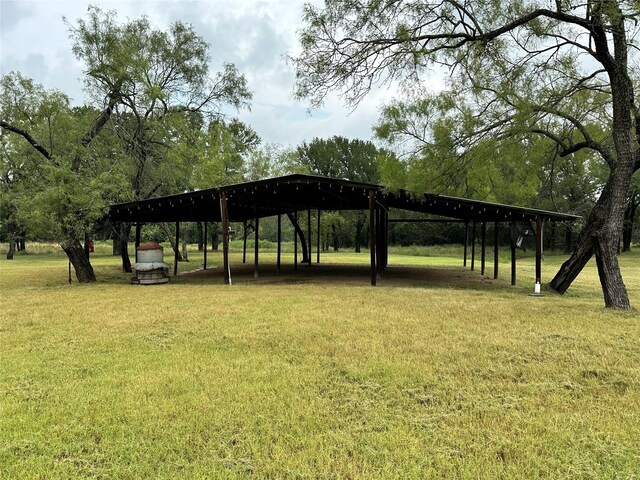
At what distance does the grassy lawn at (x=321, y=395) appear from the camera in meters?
2.55

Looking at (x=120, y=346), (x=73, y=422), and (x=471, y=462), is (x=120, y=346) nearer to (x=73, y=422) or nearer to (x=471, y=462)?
(x=73, y=422)

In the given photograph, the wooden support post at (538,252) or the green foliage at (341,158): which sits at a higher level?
the green foliage at (341,158)

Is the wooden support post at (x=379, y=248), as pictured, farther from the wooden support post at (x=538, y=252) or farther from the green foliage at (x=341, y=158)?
the green foliage at (x=341, y=158)

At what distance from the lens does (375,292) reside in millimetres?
9734

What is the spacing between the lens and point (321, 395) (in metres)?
3.52

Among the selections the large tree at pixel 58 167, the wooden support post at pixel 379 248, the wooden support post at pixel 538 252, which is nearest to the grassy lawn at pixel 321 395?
the wooden support post at pixel 538 252

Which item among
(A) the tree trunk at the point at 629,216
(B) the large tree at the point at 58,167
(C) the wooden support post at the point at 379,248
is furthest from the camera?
(A) the tree trunk at the point at 629,216

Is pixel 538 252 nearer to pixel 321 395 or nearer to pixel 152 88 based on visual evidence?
pixel 321 395

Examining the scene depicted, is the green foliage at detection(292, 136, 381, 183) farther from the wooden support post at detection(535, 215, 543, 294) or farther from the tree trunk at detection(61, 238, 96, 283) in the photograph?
the wooden support post at detection(535, 215, 543, 294)

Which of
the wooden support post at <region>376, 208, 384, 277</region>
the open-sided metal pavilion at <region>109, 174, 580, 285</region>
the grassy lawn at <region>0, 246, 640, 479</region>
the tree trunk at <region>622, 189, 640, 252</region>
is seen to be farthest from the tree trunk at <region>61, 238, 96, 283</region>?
the tree trunk at <region>622, 189, 640, 252</region>

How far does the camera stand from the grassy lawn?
8.37 ft

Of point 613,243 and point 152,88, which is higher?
point 152,88

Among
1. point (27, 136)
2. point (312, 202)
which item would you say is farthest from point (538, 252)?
point (27, 136)

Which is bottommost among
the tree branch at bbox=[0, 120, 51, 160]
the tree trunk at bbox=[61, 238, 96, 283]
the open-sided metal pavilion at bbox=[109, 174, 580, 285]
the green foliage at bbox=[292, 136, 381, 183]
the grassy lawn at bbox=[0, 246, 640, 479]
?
the grassy lawn at bbox=[0, 246, 640, 479]
